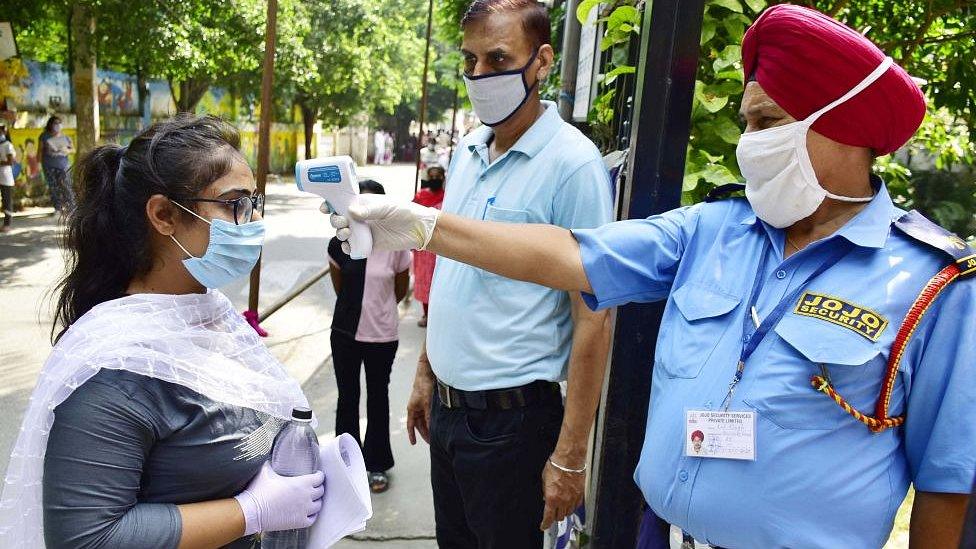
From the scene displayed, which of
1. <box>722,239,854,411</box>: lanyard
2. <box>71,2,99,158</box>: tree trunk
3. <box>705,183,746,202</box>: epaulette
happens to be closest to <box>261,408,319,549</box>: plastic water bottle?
<box>722,239,854,411</box>: lanyard

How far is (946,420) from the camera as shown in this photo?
1.19 m

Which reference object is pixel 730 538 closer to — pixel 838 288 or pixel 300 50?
pixel 838 288

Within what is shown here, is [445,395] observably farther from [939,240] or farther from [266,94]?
[266,94]

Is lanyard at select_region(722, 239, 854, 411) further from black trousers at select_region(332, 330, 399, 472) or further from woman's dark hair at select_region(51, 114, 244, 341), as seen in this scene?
black trousers at select_region(332, 330, 399, 472)

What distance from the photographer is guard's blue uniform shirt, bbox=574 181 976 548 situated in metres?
1.22

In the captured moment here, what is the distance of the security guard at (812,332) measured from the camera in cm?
123

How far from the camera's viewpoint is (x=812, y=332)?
1289mm

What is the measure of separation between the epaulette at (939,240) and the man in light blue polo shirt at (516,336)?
799 mm

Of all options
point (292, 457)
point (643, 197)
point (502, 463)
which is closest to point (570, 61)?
point (643, 197)

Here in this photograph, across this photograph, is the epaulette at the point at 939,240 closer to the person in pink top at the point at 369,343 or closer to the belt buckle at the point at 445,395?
the belt buckle at the point at 445,395

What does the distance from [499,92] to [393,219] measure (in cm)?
80

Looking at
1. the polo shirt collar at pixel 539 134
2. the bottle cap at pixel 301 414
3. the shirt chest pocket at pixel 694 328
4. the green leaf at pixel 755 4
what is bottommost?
the bottle cap at pixel 301 414

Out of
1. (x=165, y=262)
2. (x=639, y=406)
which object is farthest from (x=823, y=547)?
(x=165, y=262)

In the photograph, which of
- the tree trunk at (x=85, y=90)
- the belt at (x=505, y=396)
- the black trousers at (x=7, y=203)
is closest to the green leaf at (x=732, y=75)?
the belt at (x=505, y=396)
